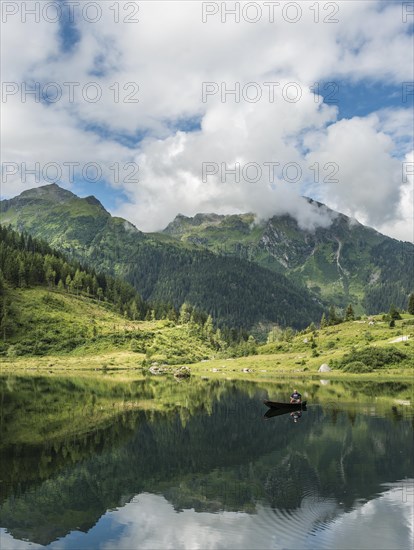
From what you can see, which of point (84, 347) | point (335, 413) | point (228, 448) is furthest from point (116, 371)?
point (228, 448)

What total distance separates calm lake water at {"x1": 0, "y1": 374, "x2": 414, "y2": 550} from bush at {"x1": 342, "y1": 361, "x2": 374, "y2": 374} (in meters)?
63.3

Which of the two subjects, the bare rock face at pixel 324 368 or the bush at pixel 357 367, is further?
the bare rock face at pixel 324 368

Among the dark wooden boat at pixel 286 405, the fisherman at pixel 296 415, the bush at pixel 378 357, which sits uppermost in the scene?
the bush at pixel 378 357

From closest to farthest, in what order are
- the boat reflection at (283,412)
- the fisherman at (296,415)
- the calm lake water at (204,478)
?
the calm lake water at (204,478)
the fisherman at (296,415)
the boat reflection at (283,412)

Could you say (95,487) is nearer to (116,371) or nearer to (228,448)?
(228,448)

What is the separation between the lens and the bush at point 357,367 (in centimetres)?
13812

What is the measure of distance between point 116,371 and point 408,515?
146036mm

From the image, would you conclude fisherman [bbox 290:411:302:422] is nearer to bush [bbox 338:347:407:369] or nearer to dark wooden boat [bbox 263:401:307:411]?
dark wooden boat [bbox 263:401:307:411]

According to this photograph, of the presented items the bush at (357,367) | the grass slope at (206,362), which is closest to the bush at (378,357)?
the grass slope at (206,362)

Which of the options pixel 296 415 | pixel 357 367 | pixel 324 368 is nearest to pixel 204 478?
pixel 296 415

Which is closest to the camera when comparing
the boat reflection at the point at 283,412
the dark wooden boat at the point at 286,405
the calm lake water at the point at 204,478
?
the calm lake water at the point at 204,478

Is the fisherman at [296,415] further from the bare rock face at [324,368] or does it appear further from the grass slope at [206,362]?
the bare rock face at [324,368]

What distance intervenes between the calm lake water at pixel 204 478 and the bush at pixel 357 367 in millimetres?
63293

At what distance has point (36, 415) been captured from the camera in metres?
68.6
